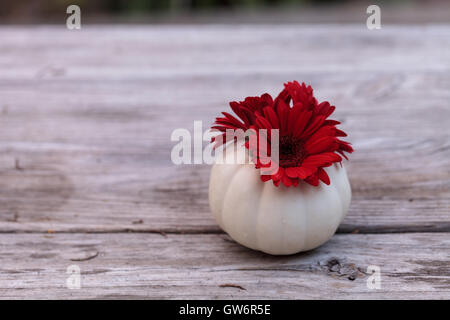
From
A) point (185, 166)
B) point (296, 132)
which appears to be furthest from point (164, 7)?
point (296, 132)

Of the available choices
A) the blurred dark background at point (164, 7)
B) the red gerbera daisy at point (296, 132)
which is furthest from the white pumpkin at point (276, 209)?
the blurred dark background at point (164, 7)

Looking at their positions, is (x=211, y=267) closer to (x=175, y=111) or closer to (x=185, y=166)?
(x=185, y=166)

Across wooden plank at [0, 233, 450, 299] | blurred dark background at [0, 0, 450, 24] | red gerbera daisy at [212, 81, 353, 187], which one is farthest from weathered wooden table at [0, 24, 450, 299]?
blurred dark background at [0, 0, 450, 24]

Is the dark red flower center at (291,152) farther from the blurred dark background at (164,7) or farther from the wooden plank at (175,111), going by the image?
the blurred dark background at (164,7)

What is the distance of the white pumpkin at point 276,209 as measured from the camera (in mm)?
551

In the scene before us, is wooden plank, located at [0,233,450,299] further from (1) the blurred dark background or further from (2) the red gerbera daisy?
(1) the blurred dark background

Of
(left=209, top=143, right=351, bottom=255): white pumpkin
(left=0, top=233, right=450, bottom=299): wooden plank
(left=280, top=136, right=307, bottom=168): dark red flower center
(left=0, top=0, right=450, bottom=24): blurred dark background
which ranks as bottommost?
(left=0, top=233, right=450, bottom=299): wooden plank

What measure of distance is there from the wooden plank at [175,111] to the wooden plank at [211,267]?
32mm

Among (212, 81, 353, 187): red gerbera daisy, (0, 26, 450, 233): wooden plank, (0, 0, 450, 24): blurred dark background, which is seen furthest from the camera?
(0, 0, 450, 24): blurred dark background

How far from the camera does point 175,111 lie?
40.2 inches

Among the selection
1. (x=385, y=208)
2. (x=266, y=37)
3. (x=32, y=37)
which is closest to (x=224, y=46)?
(x=266, y=37)

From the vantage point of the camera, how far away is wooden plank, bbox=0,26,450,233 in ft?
2.32

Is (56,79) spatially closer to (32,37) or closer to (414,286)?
(32,37)

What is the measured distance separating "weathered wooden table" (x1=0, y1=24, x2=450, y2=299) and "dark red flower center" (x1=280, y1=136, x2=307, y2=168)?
4.6 inches
